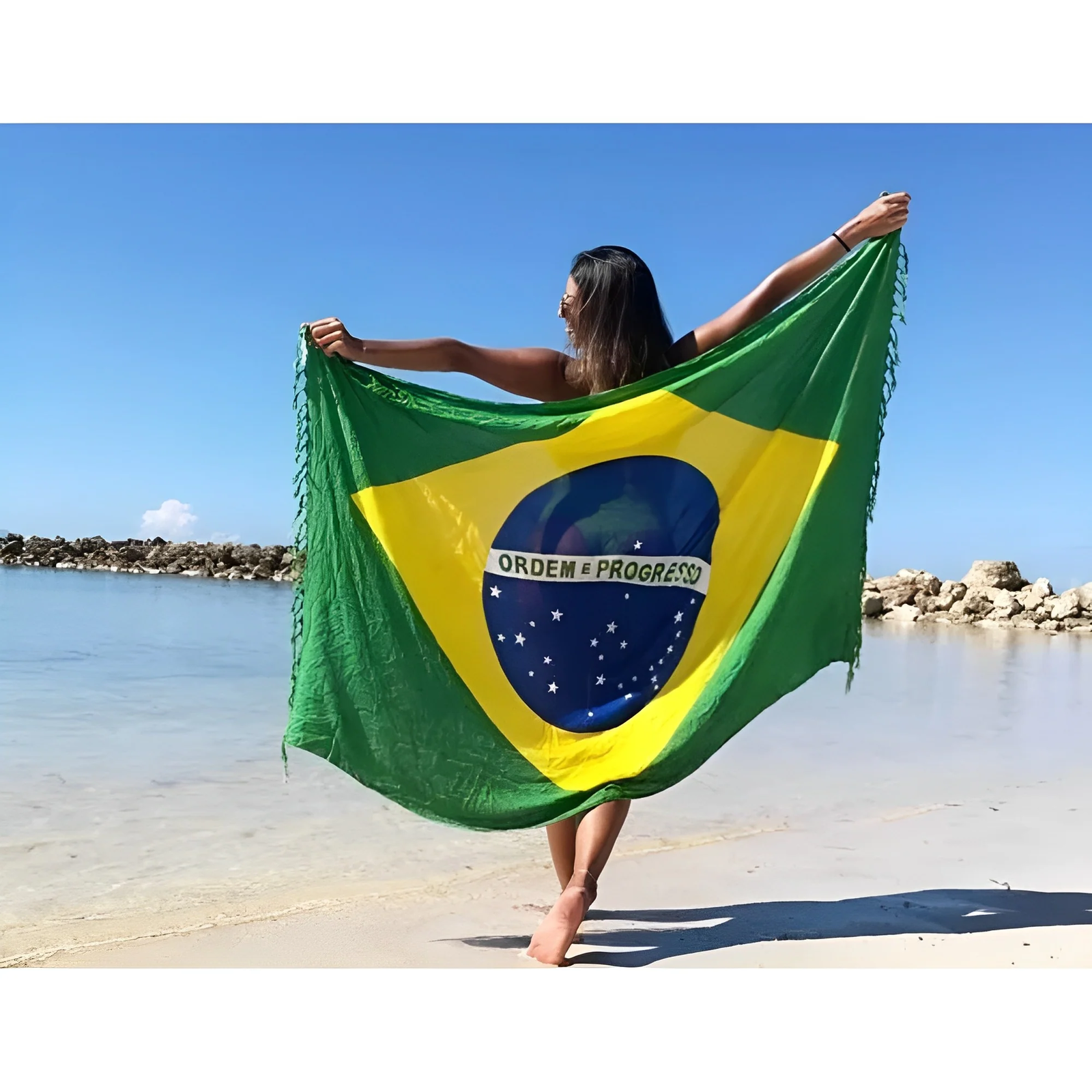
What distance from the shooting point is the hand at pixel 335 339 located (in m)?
2.71

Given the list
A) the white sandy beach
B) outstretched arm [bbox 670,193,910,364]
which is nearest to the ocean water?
the white sandy beach

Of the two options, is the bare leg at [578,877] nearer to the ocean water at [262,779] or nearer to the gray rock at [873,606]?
the ocean water at [262,779]

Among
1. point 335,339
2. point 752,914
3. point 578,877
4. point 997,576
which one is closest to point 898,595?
point 997,576

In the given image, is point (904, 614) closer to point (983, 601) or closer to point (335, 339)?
point (983, 601)

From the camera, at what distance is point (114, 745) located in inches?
220

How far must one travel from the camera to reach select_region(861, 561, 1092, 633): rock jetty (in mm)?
18531

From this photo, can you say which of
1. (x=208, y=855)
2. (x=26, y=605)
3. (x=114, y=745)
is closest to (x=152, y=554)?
(x=26, y=605)

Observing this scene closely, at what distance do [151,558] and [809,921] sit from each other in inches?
1129

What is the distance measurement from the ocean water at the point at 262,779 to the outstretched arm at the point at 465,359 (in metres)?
1.73

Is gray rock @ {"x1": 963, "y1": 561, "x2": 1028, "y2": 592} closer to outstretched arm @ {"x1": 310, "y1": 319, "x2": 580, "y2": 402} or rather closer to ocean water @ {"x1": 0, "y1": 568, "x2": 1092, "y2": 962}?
ocean water @ {"x1": 0, "y1": 568, "x2": 1092, "y2": 962}

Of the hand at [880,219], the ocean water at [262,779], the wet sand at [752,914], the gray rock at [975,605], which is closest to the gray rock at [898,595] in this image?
the gray rock at [975,605]

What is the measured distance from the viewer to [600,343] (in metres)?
2.89

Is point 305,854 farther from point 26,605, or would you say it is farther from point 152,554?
point 152,554

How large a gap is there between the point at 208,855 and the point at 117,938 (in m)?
0.90
